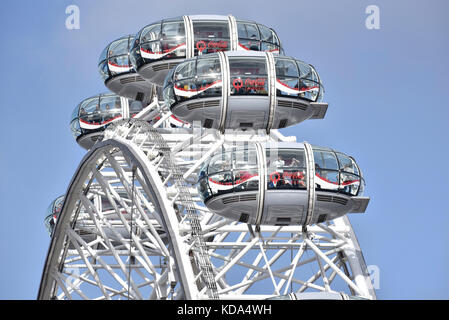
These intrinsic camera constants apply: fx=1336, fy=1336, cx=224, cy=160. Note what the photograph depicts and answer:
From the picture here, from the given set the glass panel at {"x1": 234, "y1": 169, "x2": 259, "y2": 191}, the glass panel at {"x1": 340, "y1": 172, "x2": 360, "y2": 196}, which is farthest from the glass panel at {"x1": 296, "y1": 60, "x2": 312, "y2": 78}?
the glass panel at {"x1": 234, "y1": 169, "x2": 259, "y2": 191}

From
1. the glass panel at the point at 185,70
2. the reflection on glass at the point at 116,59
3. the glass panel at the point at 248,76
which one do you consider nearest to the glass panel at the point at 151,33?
the glass panel at the point at 185,70

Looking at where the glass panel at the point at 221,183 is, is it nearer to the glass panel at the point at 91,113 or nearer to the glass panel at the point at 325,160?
the glass panel at the point at 325,160

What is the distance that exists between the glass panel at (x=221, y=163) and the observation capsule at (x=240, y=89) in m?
3.54

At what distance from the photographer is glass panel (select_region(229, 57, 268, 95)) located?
4584cm

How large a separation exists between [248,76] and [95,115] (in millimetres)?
19786

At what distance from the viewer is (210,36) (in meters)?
51.7

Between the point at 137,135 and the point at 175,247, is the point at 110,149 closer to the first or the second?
the point at 137,135

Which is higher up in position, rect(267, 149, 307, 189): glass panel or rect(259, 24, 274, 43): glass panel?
rect(259, 24, 274, 43): glass panel

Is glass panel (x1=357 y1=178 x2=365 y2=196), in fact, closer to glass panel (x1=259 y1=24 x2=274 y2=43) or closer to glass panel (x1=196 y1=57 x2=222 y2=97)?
glass panel (x1=196 y1=57 x2=222 y2=97)

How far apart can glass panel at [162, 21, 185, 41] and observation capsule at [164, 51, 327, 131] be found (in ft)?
14.7

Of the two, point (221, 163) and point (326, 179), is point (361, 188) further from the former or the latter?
point (221, 163)

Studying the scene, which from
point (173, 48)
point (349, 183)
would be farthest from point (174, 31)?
point (349, 183)
